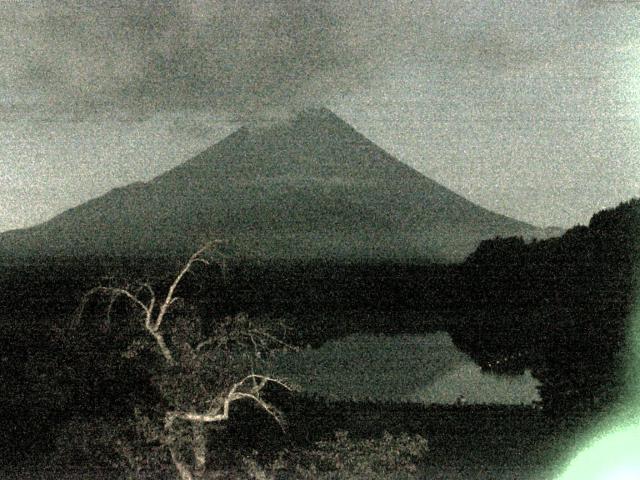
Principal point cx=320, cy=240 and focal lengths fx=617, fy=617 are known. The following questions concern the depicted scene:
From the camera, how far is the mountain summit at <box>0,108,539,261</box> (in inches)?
765

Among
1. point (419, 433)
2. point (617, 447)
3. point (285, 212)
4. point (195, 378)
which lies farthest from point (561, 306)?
point (285, 212)

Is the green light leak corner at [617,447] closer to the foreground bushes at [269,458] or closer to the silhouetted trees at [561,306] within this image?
the silhouetted trees at [561,306]

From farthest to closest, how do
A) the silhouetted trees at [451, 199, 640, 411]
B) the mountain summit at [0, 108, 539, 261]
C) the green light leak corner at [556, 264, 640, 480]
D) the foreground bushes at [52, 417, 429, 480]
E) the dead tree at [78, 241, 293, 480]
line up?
the mountain summit at [0, 108, 539, 261] < the silhouetted trees at [451, 199, 640, 411] < the green light leak corner at [556, 264, 640, 480] < the foreground bushes at [52, 417, 429, 480] < the dead tree at [78, 241, 293, 480]

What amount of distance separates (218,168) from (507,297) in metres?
27.7

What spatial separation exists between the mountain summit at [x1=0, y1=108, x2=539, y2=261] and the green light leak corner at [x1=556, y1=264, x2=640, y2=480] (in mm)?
9138

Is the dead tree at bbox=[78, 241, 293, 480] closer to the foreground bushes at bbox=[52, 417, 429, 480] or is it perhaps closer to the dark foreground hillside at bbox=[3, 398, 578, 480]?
the foreground bushes at bbox=[52, 417, 429, 480]

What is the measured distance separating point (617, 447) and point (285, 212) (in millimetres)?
19007

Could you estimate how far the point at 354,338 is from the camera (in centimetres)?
1230

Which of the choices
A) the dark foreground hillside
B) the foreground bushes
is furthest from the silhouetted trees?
the foreground bushes

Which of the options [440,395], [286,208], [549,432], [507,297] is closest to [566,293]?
[507,297]

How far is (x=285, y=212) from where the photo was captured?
925 inches

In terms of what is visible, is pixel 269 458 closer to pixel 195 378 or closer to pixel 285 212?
pixel 195 378

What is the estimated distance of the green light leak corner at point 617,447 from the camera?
4.55 m

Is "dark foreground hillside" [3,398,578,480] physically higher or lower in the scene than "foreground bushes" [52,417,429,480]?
lower
